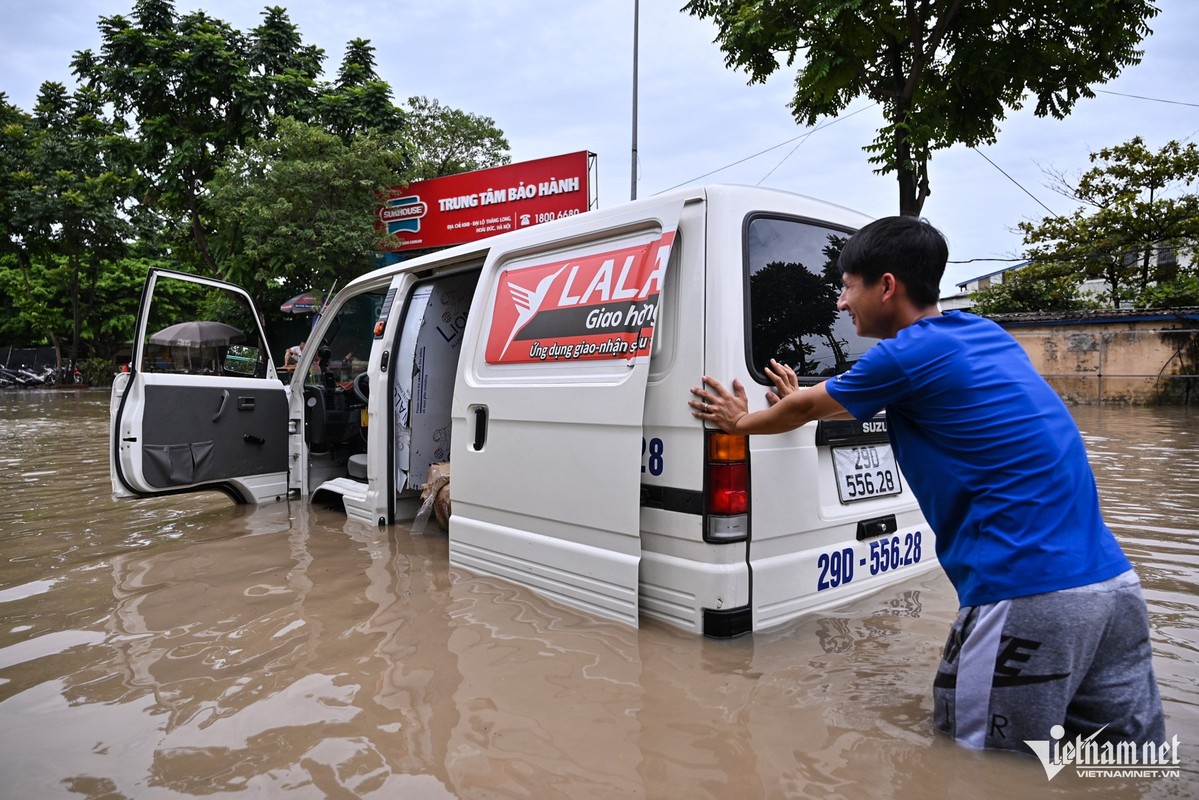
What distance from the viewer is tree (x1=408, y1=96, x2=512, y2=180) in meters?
23.9

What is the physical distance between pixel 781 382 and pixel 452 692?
165 cm

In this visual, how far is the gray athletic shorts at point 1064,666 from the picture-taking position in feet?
5.85

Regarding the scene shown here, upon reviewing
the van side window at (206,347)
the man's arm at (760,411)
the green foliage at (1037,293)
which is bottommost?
the man's arm at (760,411)

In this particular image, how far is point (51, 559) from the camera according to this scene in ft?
15.3

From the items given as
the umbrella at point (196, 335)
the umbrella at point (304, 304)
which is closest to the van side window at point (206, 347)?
the umbrella at point (196, 335)

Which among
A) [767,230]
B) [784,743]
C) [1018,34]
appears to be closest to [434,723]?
[784,743]

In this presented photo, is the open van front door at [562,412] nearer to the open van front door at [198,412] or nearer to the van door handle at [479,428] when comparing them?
the van door handle at [479,428]

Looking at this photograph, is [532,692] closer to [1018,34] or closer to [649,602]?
[649,602]

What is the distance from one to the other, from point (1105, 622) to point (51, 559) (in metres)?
5.54

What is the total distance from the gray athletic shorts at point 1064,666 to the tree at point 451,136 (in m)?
23.8

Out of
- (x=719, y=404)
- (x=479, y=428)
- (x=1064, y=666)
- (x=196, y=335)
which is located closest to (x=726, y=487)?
(x=719, y=404)

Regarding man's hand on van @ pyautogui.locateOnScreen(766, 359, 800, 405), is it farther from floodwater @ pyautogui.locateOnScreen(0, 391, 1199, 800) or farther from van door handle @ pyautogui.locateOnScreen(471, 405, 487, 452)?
van door handle @ pyautogui.locateOnScreen(471, 405, 487, 452)

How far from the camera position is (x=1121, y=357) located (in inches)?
663

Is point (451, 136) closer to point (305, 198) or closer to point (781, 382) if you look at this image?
point (305, 198)
